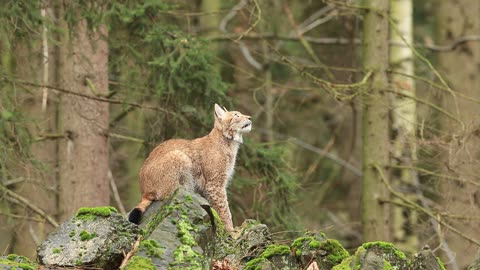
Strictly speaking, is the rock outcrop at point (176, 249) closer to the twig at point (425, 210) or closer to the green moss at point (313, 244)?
the green moss at point (313, 244)

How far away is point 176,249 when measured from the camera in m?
7.30

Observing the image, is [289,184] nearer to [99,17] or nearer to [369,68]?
[369,68]

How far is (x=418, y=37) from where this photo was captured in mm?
26375

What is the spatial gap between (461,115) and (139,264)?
959 cm

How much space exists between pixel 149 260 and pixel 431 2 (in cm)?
1794

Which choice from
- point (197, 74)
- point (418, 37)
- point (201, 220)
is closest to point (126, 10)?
point (197, 74)

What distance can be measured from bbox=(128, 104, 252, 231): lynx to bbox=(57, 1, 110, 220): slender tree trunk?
2.88 meters

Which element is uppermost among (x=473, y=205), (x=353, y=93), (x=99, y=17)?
(x=99, y=17)

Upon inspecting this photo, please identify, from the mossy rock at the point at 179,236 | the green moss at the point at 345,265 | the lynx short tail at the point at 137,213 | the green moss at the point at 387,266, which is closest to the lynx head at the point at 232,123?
the lynx short tail at the point at 137,213

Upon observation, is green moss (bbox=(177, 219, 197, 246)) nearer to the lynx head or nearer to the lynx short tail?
the lynx short tail

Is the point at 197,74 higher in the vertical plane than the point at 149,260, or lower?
higher

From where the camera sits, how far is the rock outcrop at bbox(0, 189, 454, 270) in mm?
7262

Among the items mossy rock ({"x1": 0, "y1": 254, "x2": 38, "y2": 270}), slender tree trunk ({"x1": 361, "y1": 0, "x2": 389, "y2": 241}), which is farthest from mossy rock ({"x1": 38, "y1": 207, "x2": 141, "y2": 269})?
slender tree trunk ({"x1": 361, "y1": 0, "x2": 389, "y2": 241})

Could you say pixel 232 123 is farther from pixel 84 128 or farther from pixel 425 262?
pixel 425 262
